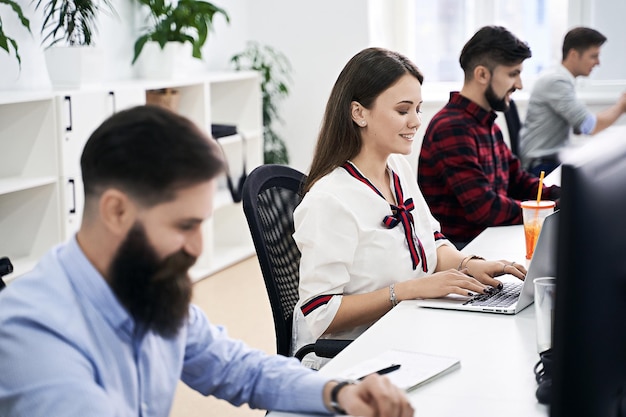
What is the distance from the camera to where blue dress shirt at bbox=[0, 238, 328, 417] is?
1037 mm

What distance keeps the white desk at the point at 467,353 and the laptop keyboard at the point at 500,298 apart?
0.16ft

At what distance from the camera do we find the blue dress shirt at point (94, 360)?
1.04 meters

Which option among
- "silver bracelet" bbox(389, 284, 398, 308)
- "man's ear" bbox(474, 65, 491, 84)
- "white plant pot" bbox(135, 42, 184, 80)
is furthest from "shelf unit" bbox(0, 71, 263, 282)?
"silver bracelet" bbox(389, 284, 398, 308)

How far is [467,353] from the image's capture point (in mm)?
1609

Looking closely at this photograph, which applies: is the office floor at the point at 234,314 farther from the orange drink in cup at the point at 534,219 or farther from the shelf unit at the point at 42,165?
the orange drink in cup at the point at 534,219

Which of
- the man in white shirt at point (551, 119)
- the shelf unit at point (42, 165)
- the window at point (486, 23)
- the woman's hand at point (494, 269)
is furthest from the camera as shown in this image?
the window at point (486, 23)

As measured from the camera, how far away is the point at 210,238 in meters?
4.71

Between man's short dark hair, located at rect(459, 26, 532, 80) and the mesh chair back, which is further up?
man's short dark hair, located at rect(459, 26, 532, 80)

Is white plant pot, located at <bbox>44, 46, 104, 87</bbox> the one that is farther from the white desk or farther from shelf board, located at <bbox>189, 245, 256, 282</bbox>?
the white desk

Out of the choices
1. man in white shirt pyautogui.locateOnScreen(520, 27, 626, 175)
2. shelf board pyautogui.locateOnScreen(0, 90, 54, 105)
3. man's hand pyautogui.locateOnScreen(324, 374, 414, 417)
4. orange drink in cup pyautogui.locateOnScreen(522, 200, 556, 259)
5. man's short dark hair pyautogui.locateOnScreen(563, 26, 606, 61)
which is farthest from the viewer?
man's short dark hair pyautogui.locateOnScreen(563, 26, 606, 61)

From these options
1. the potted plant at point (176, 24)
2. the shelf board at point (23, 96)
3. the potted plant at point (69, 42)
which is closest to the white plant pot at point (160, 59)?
the potted plant at point (176, 24)

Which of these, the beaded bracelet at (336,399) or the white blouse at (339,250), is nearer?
the beaded bracelet at (336,399)

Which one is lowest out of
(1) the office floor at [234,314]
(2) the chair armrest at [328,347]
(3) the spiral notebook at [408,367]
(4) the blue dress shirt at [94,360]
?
(1) the office floor at [234,314]

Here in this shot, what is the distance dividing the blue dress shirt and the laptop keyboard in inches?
26.9
